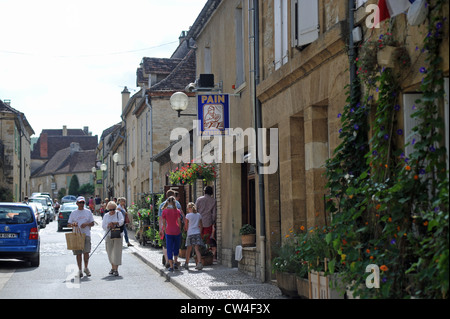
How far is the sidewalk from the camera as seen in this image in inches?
403

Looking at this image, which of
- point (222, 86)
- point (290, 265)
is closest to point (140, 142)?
point (222, 86)

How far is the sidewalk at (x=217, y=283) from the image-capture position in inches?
403

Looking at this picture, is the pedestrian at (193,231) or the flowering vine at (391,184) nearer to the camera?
the flowering vine at (391,184)

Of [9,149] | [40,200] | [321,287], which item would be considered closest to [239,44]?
[321,287]

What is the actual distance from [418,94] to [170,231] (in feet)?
26.7

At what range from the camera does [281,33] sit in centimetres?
1195

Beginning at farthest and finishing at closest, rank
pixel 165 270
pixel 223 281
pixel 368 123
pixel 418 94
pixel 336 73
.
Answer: pixel 165 270
pixel 223 281
pixel 336 73
pixel 368 123
pixel 418 94

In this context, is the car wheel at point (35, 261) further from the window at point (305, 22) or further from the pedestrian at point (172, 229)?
the window at point (305, 22)

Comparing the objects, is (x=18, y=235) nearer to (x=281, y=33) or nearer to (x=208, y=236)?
(x=208, y=236)

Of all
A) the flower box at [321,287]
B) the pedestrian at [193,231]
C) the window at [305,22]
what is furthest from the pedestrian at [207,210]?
the flower box at [321,287]

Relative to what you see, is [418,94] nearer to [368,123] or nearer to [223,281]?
[368,123]

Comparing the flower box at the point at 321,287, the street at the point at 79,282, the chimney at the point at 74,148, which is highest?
the chimney at the point at 74,148

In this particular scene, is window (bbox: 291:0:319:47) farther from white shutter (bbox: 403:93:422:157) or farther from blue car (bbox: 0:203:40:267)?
blue car (bbox: 0:203:40:267)

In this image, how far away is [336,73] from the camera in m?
9.37
